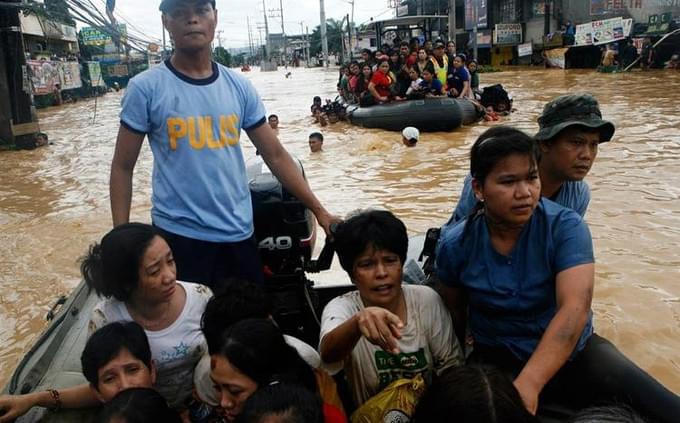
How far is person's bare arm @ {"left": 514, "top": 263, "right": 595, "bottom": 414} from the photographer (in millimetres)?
1609

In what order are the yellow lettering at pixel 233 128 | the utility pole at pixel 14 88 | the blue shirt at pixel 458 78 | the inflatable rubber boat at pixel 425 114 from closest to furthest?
the yellow lettering at pixel 233 128 → the inflatable rubber boat at pixel 425 114 → the utility pole at pixel 14 88 → the blue shirt at pixel 458 78

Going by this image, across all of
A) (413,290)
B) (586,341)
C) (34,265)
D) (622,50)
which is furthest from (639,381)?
(622,50)

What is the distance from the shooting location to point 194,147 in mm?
2234

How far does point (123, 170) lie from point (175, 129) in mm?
265

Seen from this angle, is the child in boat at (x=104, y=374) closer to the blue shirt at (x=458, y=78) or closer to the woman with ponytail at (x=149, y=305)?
the woman with ponytail at (x=149, y=305)

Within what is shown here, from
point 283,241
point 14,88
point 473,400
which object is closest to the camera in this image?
point 473,400

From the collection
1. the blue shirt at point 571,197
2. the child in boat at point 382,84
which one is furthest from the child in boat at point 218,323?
the child in boat at point 382,84

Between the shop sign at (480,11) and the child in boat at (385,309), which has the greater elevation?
the shop sign at (480,11)

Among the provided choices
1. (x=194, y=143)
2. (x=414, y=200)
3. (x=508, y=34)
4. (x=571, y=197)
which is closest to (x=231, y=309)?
(x=194, y=143)

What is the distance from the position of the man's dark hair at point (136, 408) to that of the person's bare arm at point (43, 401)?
25cm

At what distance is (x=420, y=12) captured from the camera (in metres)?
33.9

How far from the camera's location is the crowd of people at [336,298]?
1.66m

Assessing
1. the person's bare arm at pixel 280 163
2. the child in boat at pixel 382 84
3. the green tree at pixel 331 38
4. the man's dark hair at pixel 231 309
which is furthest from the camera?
the green tree at pixel 331 38

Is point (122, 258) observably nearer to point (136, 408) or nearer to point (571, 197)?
point (136, 408)
